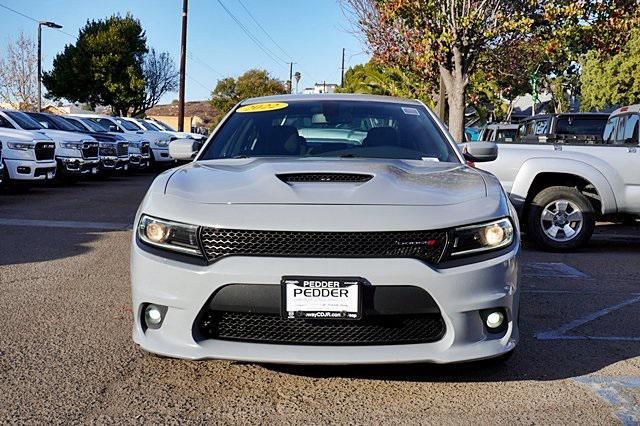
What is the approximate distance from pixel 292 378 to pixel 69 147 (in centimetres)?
1356

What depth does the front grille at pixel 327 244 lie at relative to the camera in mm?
3203

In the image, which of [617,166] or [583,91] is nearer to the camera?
[617,166]

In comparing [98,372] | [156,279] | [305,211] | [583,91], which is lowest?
[98,372]

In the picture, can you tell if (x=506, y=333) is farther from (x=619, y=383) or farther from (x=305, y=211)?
(x=305, y=211)

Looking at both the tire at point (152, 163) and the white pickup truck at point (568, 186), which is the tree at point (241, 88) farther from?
the white pickup truck at point (568, 186)

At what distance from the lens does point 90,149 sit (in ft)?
54.9

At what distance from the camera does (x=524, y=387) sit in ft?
12.0

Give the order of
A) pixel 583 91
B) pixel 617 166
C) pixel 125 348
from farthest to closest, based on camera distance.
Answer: pixel 583 91 → pixel 617 166 → pixel 125 348

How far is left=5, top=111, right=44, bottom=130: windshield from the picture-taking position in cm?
1506

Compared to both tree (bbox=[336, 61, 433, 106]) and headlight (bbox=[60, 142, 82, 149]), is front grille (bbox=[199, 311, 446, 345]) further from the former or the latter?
tree (bbox=[336, 61, 433, 106])

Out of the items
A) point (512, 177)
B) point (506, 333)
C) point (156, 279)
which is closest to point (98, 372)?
point (156, 279)

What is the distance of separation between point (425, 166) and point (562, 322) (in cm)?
173

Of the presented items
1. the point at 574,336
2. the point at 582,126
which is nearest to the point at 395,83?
the point at 582,126

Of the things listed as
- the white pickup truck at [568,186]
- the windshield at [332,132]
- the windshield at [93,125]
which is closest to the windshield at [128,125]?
the windshield at [93,125]
